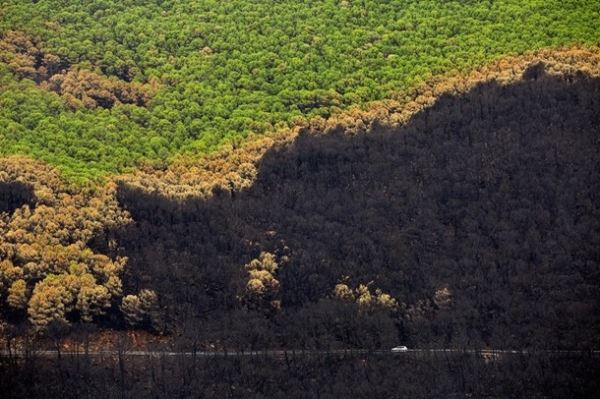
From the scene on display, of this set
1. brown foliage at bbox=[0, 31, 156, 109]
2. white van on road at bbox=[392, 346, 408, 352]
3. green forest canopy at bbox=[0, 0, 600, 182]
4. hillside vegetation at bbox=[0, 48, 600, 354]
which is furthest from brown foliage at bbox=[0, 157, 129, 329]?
white van on road at bbox=[392, 346, 408, 352]

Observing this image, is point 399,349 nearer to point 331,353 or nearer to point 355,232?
point 331,353

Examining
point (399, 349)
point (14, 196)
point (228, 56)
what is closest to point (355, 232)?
point (399, 349)

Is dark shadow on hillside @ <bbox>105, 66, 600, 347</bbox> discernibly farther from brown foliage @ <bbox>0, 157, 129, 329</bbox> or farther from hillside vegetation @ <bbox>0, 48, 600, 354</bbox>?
brown foliage @ <bbox>0, 157, 129, 329</bbox>

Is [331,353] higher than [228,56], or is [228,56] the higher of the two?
[228,56]

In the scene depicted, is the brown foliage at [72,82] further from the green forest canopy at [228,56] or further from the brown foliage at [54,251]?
the brown foliage at [54,251]

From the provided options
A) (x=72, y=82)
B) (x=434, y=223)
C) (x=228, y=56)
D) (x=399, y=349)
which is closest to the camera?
(x=399, y=349)

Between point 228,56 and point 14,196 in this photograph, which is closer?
point 14,196
